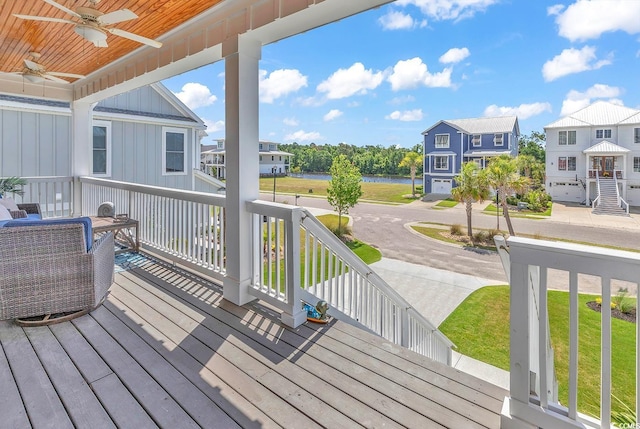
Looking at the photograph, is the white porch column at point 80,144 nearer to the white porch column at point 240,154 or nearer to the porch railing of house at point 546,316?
the white porch column at point 240,154

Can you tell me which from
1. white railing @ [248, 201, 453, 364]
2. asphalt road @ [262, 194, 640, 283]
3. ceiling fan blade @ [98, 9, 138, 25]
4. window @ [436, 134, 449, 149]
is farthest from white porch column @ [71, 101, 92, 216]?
window @ [436, 134, 449, 149]

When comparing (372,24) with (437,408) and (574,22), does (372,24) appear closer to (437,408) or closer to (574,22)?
(574,22)

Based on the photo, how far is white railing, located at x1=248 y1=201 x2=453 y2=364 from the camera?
9.07ft

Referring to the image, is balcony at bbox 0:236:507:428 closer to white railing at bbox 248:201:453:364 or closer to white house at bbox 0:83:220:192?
white railing at bbox 248:201:453:364

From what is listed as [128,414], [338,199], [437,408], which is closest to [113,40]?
[128,414]

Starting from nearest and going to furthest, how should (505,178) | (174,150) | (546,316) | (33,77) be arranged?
(546,316)
(33,77)
(174,150)
(505,178)

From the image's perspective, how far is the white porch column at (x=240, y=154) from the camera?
119 inches

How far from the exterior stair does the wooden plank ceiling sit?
5431 millimetres

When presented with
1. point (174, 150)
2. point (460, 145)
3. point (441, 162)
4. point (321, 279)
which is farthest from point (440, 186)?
point (321, 279)

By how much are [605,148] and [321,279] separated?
14.6 ft

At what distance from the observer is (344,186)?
570 inches

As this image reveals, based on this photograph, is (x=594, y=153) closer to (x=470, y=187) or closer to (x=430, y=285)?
(x=430, y=285)

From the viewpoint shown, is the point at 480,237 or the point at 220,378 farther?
the point at 480,237

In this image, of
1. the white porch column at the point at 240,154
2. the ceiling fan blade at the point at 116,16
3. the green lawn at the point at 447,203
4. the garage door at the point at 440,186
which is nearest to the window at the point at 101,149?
the ceiling fan blade at the point at 116,16
